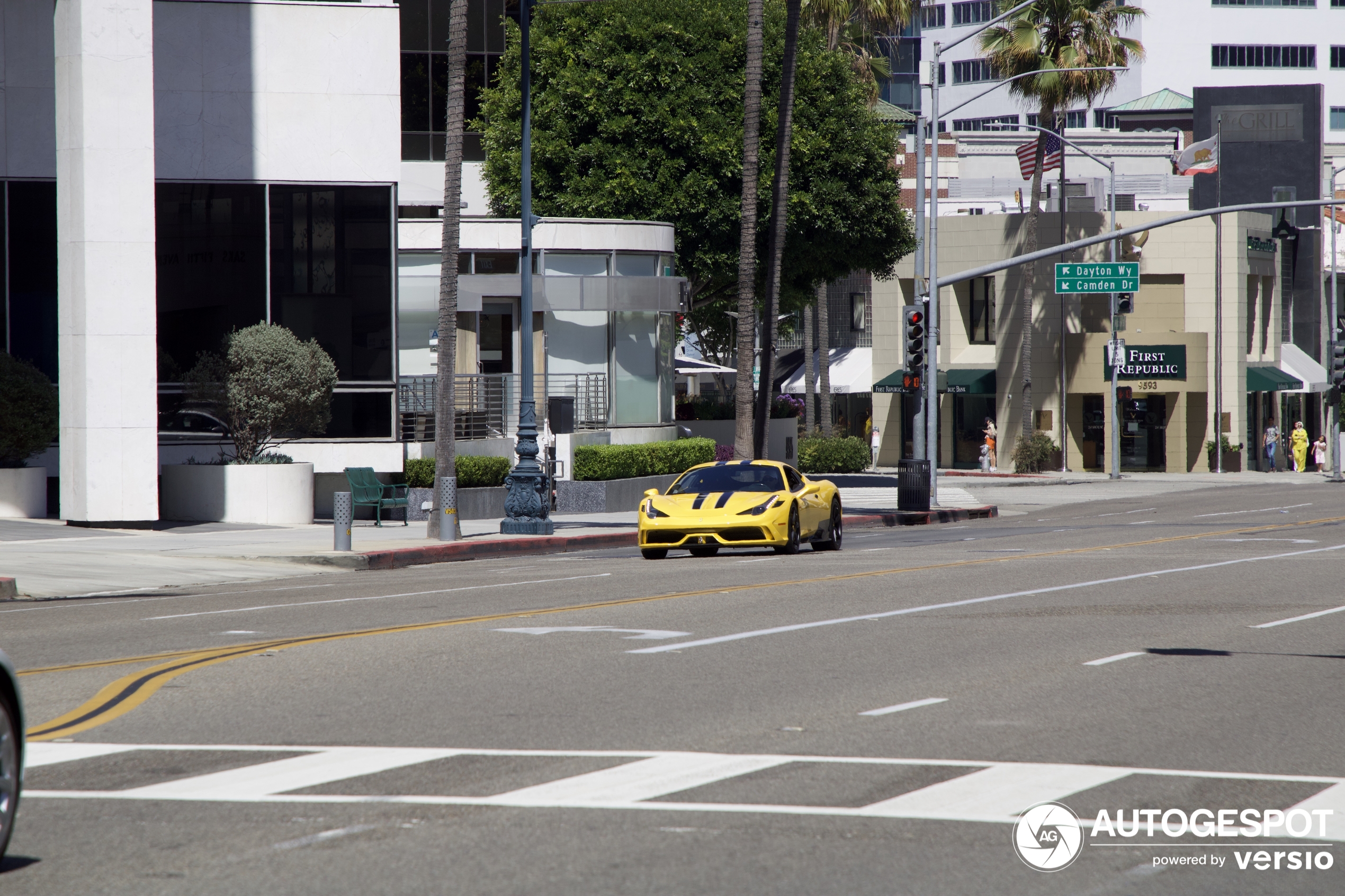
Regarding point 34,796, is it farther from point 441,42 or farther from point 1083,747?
point 441,42

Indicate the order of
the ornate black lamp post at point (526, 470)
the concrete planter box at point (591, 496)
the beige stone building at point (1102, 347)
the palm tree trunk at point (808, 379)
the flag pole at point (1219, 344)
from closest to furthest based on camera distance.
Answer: the ornate black lamp post at point (526, 470) < the concrete planter box at point (591, 496) < the palm tree trunk at point (808, 379) < the flag pole at point (1219, 344) < the beige stone building at point (1102, 347)

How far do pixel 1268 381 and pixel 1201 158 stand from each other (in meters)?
10.1

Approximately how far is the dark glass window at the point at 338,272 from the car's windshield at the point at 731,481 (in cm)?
974

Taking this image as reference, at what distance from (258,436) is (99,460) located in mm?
3530

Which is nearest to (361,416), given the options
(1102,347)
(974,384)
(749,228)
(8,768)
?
(749,228)

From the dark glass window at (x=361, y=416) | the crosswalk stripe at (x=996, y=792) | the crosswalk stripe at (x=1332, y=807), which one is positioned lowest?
the crosswalk stripe at (x=1332, y=807)

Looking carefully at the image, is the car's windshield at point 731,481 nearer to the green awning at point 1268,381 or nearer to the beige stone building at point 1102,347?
the beige stone building at point 1102,347

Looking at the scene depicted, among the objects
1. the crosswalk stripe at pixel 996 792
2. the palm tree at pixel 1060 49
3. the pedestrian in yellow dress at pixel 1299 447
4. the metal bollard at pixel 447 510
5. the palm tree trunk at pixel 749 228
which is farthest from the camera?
the pedestrian in yellow dress at pixel 1299 447

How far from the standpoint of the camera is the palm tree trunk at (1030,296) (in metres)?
53.7

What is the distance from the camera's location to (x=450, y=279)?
990 inches

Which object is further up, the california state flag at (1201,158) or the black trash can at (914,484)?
the california state flag at (1201,158)

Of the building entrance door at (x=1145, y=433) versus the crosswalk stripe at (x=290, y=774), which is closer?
the crosswalk stripe at (x=290, y=774)

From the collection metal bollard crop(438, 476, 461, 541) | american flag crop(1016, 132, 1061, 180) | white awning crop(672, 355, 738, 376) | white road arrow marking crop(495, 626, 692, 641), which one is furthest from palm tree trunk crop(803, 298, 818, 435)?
white road arrow marking crop(495, 626, 692, 641)

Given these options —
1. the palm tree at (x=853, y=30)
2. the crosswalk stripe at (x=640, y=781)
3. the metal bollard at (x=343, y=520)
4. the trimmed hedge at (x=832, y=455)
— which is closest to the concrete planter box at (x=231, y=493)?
the metal bollard at (x=343, y=520)
